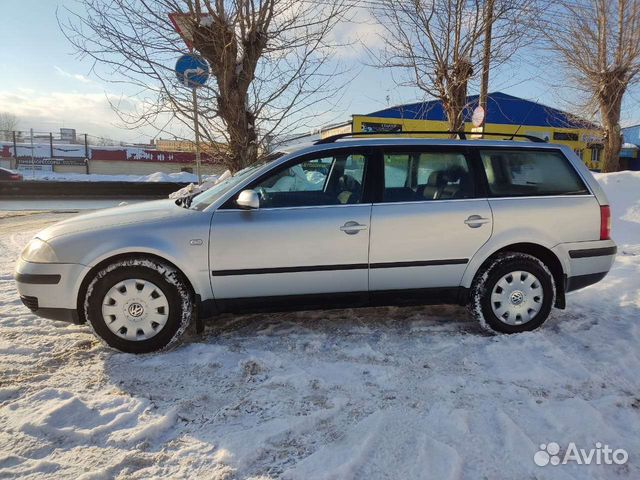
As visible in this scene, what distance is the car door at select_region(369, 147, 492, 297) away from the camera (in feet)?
12.2

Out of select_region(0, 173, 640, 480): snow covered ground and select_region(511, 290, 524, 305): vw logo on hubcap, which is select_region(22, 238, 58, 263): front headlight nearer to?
select_region(0, 173, 640, 480): snow covered ground

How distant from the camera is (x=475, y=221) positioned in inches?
150

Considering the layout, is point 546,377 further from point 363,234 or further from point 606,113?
point 606,113

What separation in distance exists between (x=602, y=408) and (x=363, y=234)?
1.93 m

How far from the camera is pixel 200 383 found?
3.13 m

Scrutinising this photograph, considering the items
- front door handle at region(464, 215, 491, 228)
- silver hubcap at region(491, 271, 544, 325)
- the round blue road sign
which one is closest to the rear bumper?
silver hubcap at region(491, 271, 544, 325)

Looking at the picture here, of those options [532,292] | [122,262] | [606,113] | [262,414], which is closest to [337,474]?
[262,414]

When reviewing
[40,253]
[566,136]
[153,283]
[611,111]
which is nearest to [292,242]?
[153,283]

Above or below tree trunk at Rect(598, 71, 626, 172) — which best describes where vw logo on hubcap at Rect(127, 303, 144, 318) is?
below

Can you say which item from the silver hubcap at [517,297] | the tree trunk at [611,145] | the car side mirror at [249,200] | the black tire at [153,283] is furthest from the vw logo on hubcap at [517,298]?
the tree trunk at [611,145]

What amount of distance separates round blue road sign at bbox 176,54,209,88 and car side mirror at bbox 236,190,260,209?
373 centimetres

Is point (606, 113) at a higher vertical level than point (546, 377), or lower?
higher

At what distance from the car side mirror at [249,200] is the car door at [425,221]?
93cm

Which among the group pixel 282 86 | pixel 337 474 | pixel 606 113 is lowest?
pixel 337 474
